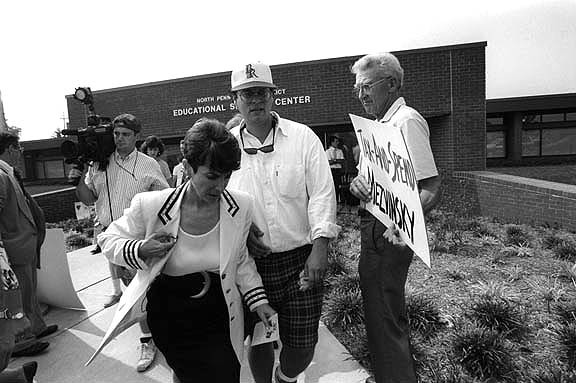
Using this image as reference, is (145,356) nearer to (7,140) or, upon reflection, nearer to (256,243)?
(256,243)

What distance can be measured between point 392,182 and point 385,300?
73cm

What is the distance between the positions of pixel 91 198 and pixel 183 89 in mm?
11422

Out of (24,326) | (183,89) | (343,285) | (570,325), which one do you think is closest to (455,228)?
(343,285)

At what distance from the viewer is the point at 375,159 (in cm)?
221

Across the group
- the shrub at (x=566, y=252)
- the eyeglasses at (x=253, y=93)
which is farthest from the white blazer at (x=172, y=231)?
the shrub at (x=566, y=252)

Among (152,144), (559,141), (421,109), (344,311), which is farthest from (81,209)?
(559,141)

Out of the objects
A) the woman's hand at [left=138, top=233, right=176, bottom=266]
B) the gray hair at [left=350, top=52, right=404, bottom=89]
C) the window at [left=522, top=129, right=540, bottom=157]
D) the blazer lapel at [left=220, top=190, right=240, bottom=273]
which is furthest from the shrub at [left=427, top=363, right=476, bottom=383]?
the window at [left=522, top=129, right=540, bottom=157]

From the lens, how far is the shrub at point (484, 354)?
9.19ft

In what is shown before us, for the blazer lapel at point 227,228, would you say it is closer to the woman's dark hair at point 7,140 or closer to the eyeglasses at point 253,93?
the eyeglasses at point 253,93

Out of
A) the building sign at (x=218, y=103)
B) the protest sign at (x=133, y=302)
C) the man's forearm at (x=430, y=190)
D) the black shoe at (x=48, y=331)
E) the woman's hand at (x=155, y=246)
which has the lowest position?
the black shoe at (x=48, y=331)

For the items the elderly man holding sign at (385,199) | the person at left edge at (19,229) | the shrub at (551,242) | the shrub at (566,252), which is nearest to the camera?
the elderly man holding sign at (385,199)

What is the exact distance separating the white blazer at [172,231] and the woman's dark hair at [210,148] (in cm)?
24

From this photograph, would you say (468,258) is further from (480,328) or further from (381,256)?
(381,256)

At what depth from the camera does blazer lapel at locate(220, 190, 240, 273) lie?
1843mm
